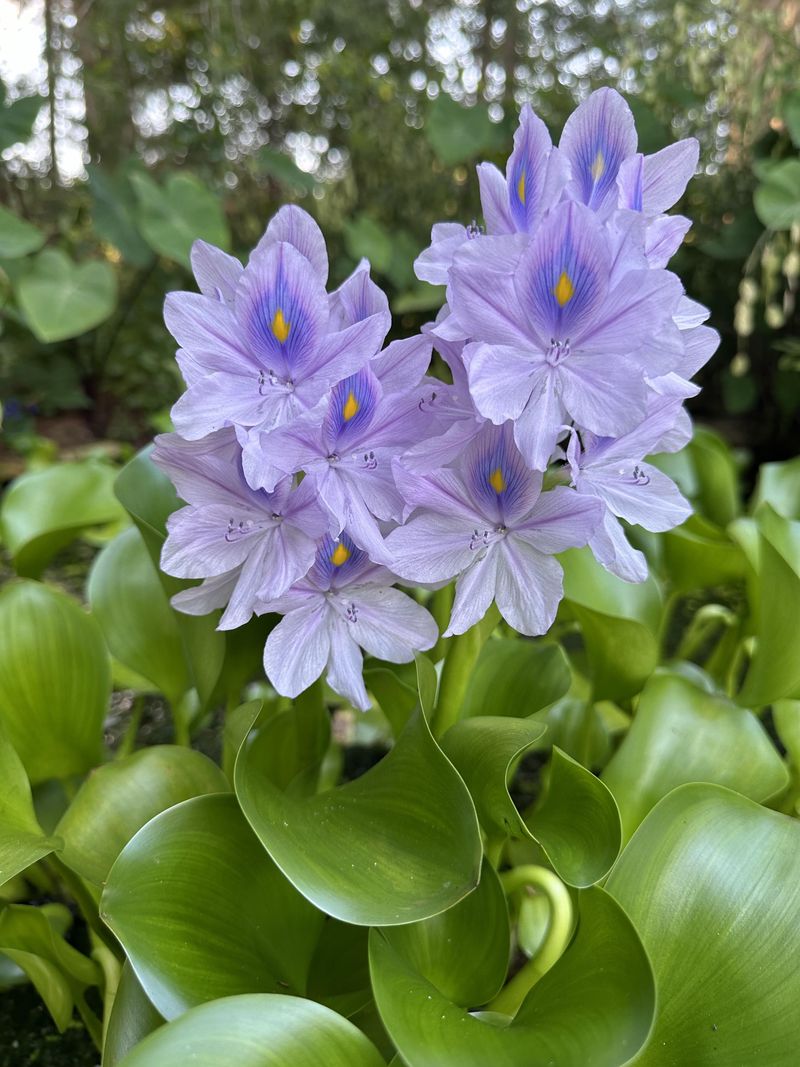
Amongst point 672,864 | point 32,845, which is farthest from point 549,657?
point 32,845

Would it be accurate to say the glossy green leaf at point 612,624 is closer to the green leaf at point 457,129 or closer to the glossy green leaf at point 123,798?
the glossy green leaf at point 123,798

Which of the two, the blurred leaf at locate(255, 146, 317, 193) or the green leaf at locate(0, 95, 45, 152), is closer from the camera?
the green leaf at locate(0, 95, 45, 152)

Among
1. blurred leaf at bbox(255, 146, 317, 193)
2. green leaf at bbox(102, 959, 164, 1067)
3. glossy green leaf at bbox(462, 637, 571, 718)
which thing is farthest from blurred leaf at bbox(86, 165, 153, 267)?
green leaf at bbox(102, 959, 164, 1067)

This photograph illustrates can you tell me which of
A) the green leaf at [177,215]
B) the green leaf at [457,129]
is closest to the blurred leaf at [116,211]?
the green leaf at [177,215]

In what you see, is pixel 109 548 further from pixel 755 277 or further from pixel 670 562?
pixel 755 277

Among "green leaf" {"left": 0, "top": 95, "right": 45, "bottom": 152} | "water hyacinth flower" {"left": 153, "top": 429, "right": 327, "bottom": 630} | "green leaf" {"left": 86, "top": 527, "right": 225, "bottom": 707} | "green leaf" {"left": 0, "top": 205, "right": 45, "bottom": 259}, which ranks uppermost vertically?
"green leaf" {"left": 0, "top": 95, "right": 45, "bottom": 152}

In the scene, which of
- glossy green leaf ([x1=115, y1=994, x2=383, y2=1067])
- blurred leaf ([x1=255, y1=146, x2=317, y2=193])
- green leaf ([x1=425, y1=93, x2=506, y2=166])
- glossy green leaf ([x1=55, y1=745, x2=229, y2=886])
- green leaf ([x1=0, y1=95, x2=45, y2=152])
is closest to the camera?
glossy green leaf ([x1=115, y1=994, x2=383, y2=1067])

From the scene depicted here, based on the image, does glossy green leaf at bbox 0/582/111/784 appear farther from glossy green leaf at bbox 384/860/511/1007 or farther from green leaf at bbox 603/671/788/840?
green leaf at bbox 603/671/788/840
